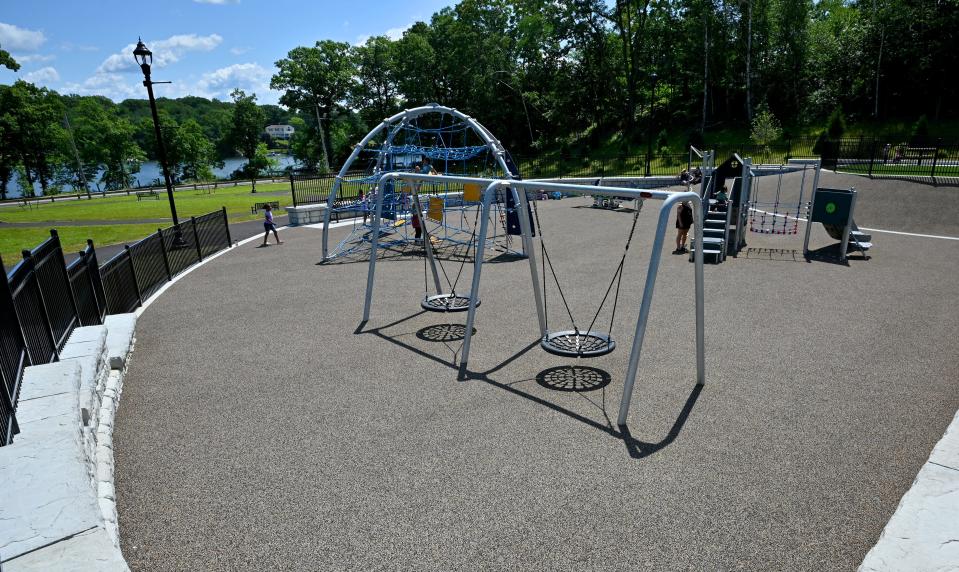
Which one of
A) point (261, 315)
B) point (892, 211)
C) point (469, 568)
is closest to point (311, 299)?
point (261, 315)

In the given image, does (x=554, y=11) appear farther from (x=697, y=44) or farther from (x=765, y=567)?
(x=765, y=567)

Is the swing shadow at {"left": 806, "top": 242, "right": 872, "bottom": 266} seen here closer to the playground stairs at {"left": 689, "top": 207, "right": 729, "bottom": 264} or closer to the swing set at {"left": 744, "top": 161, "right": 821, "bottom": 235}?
the swing set at {"left": 744, "top": 161, "right": 821, "bottom": 235}

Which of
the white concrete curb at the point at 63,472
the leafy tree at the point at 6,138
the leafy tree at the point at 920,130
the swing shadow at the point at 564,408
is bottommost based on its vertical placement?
the swing shadow at the point at 564,408

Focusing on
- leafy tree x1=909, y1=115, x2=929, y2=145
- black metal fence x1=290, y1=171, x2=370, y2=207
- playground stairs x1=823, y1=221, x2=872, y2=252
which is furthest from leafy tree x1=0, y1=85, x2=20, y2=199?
leafy tree x1=909, y1=115, x2=929, y2=145

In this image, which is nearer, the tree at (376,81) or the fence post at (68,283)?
the fence post at (68,283)

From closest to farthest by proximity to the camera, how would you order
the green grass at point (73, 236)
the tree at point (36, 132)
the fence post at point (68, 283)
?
1. the fence post at point (68, 283)
2. the green grass at point (73, 236)
3. the tree at point (36, 132)

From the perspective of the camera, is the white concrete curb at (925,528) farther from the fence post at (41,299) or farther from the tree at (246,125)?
the tree at (246,125)

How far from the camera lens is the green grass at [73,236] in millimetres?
20484

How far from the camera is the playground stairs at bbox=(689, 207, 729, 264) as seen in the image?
13.6 m

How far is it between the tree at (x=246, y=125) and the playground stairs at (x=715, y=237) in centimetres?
8525

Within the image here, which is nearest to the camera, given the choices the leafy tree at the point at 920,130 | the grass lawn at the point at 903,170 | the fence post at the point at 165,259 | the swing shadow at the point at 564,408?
the swing shadow at the point at 564,408

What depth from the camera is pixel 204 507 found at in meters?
4.67

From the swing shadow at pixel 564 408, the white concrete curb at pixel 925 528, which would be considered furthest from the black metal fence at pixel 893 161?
the white concrete curb at pixel 925 528

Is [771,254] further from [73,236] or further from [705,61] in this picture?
[705,61]
